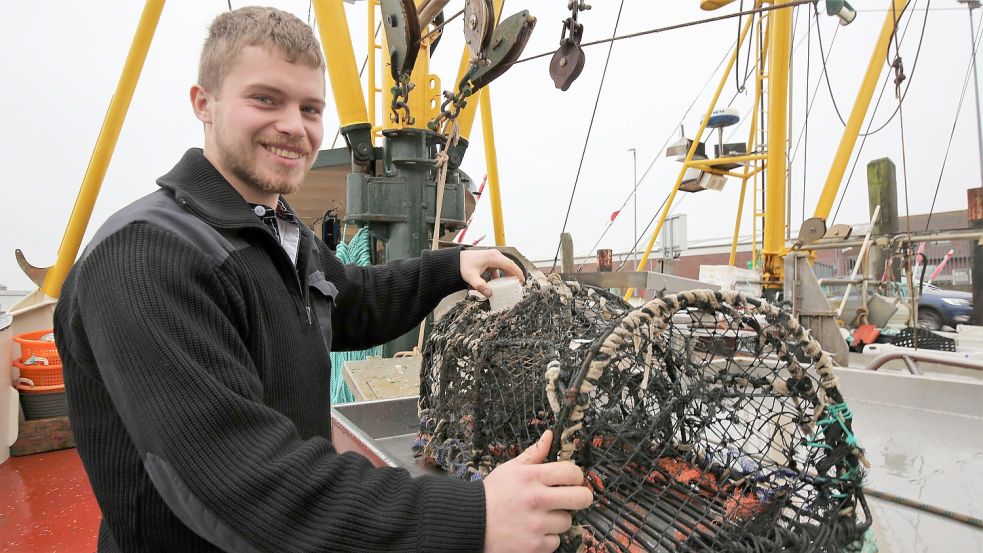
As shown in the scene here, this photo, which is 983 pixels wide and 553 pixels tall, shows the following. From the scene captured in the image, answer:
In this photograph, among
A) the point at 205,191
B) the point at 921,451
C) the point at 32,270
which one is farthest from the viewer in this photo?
the point at 32,270

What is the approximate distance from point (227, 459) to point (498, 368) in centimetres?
76

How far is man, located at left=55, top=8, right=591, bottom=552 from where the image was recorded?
676mm

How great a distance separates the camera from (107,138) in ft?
14.0

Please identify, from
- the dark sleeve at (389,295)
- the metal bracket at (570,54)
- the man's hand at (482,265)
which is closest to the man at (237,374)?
the dark sleeve at (389,295)

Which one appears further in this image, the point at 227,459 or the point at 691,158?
the point at 691,158

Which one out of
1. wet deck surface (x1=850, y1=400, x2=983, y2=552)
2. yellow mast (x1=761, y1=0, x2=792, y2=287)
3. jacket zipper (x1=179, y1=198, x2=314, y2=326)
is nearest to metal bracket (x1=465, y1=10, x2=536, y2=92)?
jacket zipper (x1=179, y1=198, x2=314, y2=326)

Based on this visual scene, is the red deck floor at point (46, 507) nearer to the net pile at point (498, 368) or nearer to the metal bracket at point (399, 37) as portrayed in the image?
the net pile at point (498, 368)

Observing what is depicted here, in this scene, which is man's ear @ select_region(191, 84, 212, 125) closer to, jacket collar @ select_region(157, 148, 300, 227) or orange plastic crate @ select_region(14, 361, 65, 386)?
jacket collar @ select_region(157, 148, 300, 227)

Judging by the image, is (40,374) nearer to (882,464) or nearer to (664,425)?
(664,425)

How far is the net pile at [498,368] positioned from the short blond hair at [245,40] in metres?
0.77

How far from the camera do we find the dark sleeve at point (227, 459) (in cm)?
67

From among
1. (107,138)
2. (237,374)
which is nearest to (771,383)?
(237,374)

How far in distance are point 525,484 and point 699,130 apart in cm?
830

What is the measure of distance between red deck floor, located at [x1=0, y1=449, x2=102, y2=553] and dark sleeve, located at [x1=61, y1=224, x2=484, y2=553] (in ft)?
7.58
